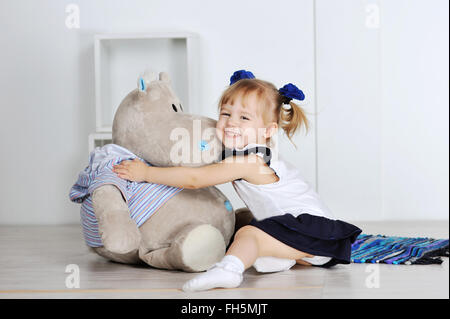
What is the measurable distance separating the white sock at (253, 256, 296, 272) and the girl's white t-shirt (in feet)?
0.33

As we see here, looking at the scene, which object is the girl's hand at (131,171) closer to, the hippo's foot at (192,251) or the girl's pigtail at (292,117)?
the hippo's foot at (192,251)

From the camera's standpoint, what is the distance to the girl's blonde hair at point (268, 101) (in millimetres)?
1449

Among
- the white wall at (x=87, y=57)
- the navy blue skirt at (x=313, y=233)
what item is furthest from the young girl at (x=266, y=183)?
the white wall at (x=87, y=57)

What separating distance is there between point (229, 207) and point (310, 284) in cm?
32

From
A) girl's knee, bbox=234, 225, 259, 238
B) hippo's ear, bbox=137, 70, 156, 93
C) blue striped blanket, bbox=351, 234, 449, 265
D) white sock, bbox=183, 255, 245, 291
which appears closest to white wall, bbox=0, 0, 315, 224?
blue striped blanket, bbox=351, 234, 449, 265

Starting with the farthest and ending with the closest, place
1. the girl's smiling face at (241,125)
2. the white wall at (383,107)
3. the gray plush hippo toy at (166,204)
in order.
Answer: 1. the white wall at (383,107)
2. the girl's smiling face at (241,125)
3. the gray plush hippo toy at (166,204)

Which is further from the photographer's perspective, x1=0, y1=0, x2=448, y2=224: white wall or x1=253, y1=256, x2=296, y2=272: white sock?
x1=0, y1=0, x2=448, y2=224: white wall

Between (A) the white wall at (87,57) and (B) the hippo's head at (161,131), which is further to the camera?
(A) the white wall at (87,57)

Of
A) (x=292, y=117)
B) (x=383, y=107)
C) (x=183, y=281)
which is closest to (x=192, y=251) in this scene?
(x=183, y=281)

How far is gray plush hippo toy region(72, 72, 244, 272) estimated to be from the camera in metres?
1.33

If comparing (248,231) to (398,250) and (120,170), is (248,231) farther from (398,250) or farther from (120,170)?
(398,250)

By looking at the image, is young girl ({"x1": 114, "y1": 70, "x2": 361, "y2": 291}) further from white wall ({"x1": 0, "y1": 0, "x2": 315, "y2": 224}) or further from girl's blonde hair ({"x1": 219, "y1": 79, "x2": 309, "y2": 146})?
white wall ({"x1": 0, "y1": 0, "x2": 315, "y2": 224})

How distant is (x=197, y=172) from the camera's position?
4.58 ft

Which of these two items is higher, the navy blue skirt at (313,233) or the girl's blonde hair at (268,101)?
the girl's blonde hair at (268,101)
